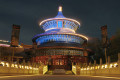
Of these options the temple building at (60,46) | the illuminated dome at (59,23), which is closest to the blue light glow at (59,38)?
the temple building at (60,46)

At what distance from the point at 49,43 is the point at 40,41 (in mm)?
6296

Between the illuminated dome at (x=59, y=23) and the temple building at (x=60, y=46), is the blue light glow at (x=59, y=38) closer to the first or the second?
the temple building at (x=60, y=46)

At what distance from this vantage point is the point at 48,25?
178ft

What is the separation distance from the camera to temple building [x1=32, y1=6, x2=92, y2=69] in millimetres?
42281

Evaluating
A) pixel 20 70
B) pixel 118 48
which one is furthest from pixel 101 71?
pixel 118 48

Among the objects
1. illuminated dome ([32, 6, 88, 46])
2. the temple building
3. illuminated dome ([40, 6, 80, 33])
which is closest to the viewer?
the temple building

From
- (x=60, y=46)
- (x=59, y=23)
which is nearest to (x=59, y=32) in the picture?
(x=60, y=46)

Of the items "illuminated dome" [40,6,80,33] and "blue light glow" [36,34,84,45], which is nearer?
"blue light glow" [36,34,84,45]

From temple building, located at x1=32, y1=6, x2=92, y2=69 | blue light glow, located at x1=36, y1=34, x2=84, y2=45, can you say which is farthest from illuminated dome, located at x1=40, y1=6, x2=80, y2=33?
blue light glow, located at x1=36, y1=34, x2=84, y2=45

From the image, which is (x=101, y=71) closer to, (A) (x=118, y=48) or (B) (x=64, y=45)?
(A) (x=118, y=48)

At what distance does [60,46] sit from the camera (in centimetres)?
4281

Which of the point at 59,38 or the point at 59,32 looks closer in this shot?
the point at 59,32

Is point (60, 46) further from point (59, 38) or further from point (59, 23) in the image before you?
point (59, 23)

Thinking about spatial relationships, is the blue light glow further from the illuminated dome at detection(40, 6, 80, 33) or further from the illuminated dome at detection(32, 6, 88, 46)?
the illuminated dome at detection(40, 6, 80, 33)
